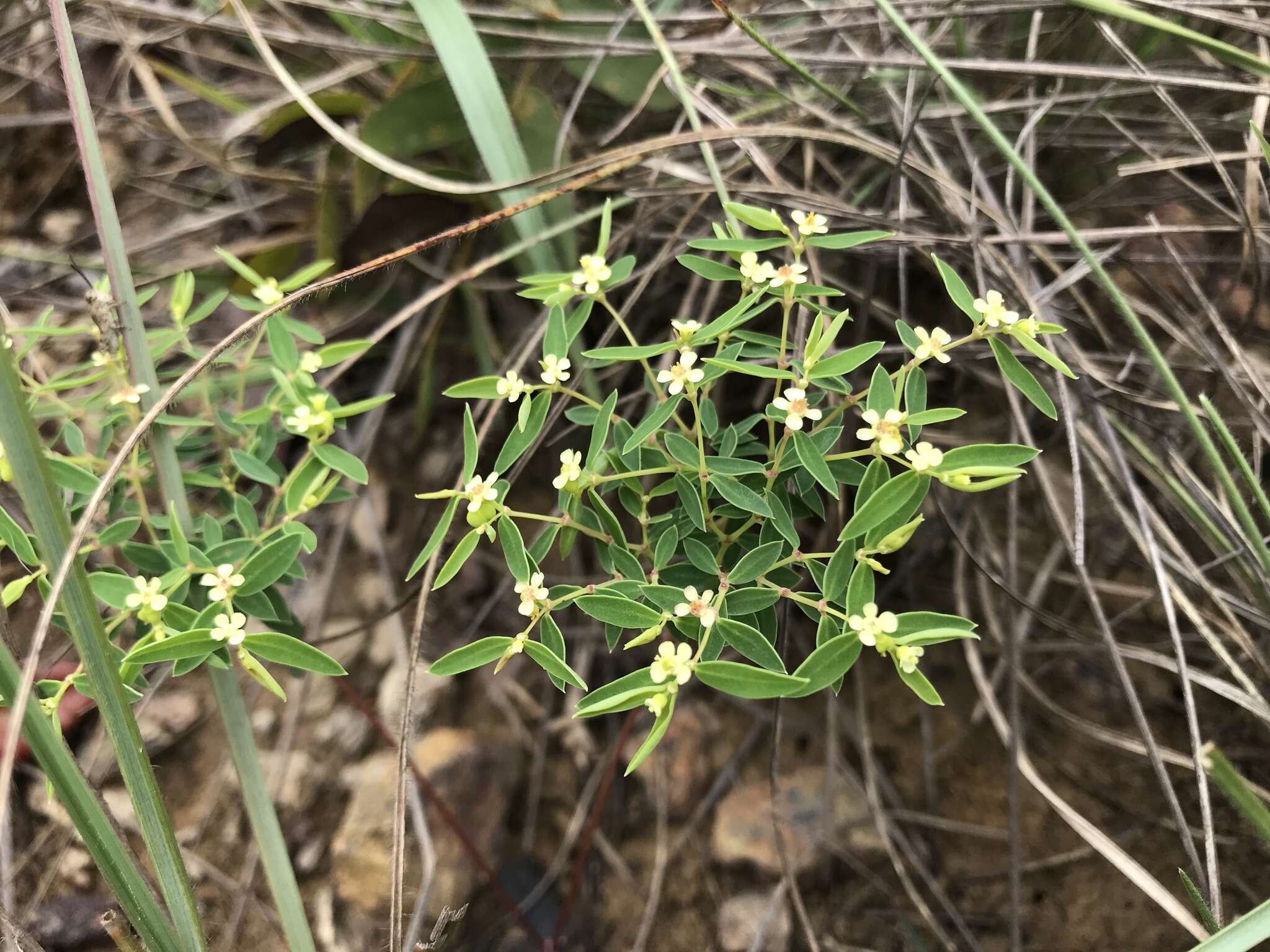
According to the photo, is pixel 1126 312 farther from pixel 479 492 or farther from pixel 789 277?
pixel 479 492

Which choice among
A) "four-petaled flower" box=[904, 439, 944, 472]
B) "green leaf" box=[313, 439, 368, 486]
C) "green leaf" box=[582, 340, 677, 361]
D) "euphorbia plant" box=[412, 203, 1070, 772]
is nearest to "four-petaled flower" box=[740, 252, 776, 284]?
"euphorbia plant" box=[412, 203, 1070, 772]

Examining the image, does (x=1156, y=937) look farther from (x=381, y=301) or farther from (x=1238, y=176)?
(x=381, y=301)

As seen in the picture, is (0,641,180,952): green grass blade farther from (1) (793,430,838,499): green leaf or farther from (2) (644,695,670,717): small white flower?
(1) (793,430,838,499): green leaf

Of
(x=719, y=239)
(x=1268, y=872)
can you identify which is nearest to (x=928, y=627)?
(x=719, y=239)

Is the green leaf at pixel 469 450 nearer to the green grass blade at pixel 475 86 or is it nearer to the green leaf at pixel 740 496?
the green leaf at pixel 740 496

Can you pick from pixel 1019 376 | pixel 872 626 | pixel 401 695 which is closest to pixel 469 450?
pixel 872 626

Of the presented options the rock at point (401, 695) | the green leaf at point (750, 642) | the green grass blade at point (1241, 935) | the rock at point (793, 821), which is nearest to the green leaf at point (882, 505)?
the green leaf at point (750, 642)

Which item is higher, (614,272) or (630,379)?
(614,272)
